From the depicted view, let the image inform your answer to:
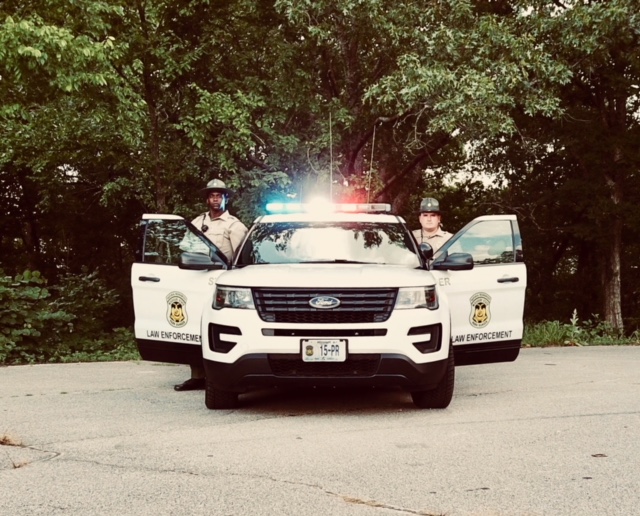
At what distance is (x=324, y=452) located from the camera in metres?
5.88

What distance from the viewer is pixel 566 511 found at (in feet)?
14.6

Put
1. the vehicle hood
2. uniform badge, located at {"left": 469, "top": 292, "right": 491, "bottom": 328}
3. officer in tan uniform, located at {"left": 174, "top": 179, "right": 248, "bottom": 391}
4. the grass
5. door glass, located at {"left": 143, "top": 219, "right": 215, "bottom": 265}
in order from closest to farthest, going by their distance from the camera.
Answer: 1. the vehicle hood
2. uniform badge, located at {"left": 469, "top": 292, "right": 491, "bottom": 328}
3. door glass, located at {"left": 143, "top": 219, "right": 215, "bottom": 265}
4. officer in tan uniform, located at {"left": 174, "top": 179, "right": 248, "bottom": 391}
5. the grass

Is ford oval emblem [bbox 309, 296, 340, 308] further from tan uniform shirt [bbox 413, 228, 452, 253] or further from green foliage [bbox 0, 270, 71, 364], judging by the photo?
green foliage [bbox 0, 270, 71, 364]

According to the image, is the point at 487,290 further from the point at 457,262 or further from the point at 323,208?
the point at 323,208

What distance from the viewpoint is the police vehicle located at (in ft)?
23.0

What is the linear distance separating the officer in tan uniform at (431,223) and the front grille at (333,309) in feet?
8.90

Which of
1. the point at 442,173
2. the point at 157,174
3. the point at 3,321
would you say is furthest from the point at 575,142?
the point at 3,321

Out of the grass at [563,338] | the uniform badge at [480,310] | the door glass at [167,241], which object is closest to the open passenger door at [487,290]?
the uniform badge at [480,310]

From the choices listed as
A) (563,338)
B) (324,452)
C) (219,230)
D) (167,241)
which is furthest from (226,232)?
(563,338)

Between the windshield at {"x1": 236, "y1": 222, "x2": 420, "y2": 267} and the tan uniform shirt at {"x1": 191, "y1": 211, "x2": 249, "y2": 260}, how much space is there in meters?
0.72

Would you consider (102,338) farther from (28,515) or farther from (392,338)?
(28,515)

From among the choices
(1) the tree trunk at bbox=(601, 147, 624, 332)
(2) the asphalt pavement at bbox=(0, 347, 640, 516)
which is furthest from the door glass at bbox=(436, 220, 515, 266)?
(1) the tree trunk at bbox=(601, 147, 624, 332)

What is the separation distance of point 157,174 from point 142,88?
183 cm

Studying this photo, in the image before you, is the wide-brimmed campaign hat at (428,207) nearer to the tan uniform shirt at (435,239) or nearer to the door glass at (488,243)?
the tan uniform shirt at (435,239)
